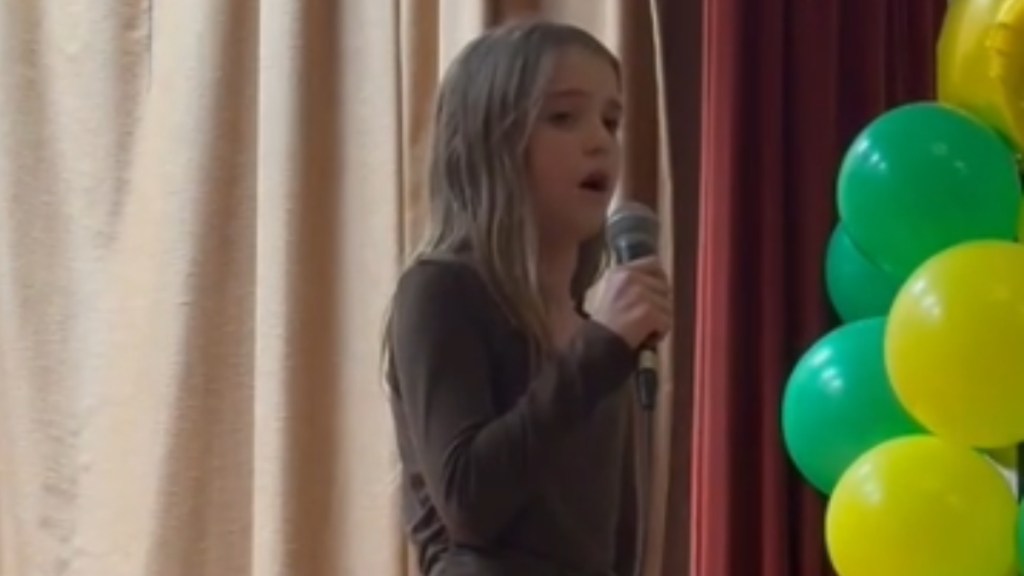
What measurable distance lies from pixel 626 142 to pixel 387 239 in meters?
0.39

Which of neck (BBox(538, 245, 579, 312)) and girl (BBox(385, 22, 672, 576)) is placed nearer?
girl (BBox(385, 22, 672, 576))

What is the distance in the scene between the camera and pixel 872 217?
1.79 meters

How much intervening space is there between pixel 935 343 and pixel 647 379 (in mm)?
315

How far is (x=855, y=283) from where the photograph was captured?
192 cm

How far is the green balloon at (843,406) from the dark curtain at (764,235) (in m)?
0.33

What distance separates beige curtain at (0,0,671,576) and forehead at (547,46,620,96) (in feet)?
2.58

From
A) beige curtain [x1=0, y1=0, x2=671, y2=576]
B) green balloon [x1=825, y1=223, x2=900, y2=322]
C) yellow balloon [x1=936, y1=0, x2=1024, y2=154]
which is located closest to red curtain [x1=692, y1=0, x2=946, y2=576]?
beige curtain [x1=0, y1=0, x2=671, y2=576]

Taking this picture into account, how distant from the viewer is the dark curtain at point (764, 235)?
222 cm

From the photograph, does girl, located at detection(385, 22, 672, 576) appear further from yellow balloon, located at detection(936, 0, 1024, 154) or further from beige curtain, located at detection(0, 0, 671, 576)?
beige curtain, located at detection(0, 0, 671, 576)

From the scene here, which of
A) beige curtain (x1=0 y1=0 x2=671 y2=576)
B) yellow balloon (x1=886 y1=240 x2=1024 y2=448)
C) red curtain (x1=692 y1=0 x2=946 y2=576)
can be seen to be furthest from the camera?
beige curtain (x1=0 y1=0 x2=671 y2=576)

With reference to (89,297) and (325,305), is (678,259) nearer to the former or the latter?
(325,305)

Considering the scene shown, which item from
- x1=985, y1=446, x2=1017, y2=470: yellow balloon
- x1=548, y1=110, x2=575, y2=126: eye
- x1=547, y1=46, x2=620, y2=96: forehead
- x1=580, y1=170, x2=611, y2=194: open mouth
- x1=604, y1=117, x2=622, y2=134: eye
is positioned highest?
x1=547, y1=46, x2=620, y2=96: forehead

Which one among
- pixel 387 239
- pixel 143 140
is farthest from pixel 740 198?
pixel 143 140

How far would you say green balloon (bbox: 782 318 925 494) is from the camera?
182 centimetres
